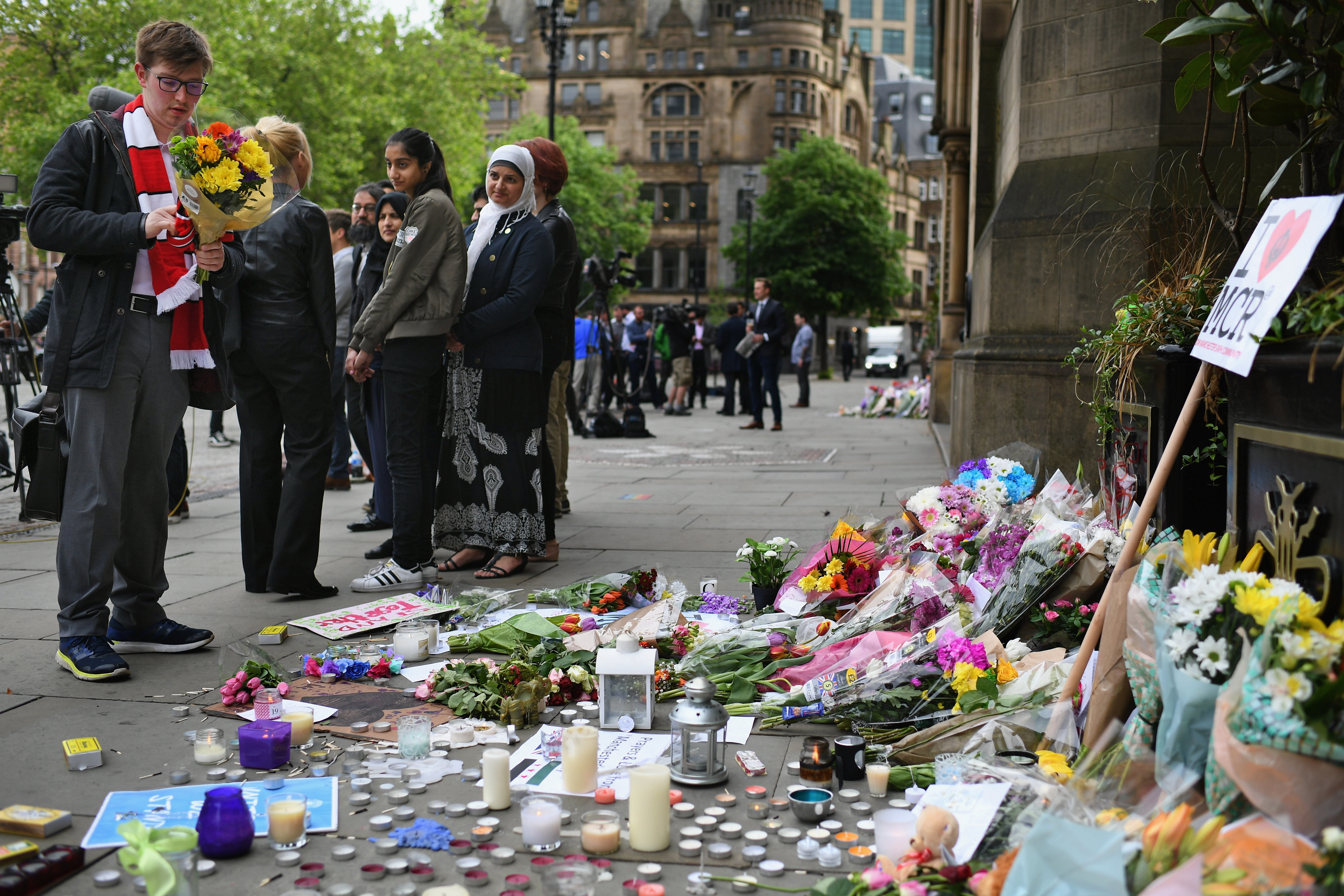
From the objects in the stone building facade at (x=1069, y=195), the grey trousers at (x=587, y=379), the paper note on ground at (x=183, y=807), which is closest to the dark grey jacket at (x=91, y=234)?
the paper note on ground at (x=183, y=807)

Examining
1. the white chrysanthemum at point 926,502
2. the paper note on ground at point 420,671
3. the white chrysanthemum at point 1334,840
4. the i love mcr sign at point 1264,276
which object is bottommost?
the paper note on ground at point 420,671

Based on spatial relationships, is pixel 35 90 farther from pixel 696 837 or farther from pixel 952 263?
pixel 696 837

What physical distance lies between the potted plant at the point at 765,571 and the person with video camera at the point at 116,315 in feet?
8.09

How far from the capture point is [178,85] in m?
4.12

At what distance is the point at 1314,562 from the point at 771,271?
2208 inches

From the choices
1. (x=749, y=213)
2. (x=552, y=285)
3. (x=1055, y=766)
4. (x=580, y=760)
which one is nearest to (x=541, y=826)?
(x=580, y=760)

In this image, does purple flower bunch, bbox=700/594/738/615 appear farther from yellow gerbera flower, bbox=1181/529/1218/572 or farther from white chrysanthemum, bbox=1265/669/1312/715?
white chrysanthemum, bbox=1265/669/1312/715

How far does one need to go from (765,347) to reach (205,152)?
1350 centimetres

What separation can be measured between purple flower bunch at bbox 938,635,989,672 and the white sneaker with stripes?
2897mm

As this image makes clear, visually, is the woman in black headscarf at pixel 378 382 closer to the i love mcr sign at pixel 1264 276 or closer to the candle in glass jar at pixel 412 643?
the candle in glass jar at pixel 412 643

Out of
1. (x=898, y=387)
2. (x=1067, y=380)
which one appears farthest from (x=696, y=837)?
(x=898, y=387)

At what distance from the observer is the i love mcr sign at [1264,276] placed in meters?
2.43

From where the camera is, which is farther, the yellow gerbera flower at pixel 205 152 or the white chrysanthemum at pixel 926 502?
the white chrysanthemum at pixel 926 502

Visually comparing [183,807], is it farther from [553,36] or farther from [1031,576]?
[553,36]
